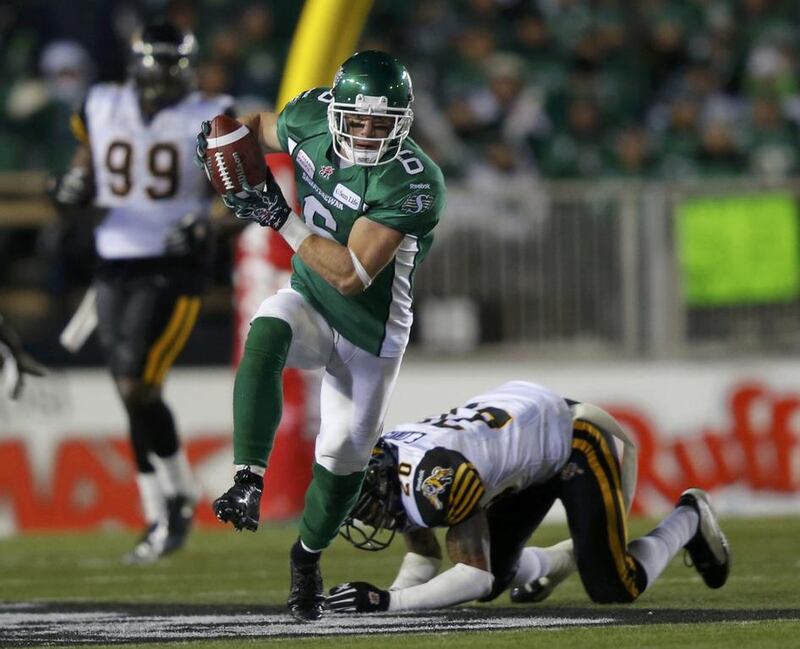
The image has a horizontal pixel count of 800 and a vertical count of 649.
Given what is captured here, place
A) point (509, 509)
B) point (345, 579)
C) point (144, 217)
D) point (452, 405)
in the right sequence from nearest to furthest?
point (509, 509)
point (345, 579)
point (144, 217)
point (452, 405)

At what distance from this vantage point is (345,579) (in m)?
6.66

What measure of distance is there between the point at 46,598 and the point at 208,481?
3700mm

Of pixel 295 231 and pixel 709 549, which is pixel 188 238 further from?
pixel 709 549

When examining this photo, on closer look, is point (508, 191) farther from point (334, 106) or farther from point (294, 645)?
point (294, 645)

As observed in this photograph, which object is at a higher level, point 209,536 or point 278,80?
point 278,80

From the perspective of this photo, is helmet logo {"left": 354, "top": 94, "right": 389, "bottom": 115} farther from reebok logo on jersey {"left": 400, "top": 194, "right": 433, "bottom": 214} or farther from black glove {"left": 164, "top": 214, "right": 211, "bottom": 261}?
black glove {"left": 164, "top": 214, "right": 211, "bottom": 261}

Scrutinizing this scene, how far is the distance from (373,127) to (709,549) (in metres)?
1.82

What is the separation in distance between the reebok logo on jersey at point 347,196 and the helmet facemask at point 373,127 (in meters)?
0.09

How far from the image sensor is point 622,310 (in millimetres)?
10234

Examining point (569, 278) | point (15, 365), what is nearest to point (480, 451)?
point (15, 365)

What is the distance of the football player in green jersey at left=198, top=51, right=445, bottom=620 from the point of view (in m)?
5.02

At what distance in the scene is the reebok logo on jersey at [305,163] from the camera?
532 cm

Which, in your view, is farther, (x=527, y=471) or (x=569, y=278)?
(x=569, y=278)

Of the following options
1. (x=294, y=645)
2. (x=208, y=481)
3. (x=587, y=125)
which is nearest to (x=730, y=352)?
(x=587, y=125)
